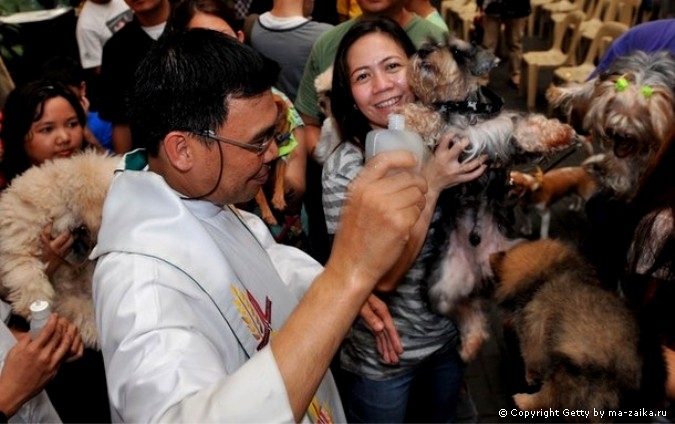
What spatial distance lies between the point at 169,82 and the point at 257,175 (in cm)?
31

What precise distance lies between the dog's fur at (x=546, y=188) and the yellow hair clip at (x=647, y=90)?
203cm

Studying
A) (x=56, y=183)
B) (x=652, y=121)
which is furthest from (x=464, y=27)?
(x=56, y=183)

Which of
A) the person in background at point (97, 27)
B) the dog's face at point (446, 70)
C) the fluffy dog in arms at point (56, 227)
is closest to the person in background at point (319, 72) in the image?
the dog's face at point (446, 70)

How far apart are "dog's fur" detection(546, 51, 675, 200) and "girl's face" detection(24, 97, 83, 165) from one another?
2308mm

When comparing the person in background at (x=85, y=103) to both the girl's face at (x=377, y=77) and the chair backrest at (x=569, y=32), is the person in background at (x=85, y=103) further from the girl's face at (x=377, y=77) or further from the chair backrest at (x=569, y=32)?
the chair backrest at (x=569, y=32)

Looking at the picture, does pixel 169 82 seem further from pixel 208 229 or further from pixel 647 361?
pixel 647 361

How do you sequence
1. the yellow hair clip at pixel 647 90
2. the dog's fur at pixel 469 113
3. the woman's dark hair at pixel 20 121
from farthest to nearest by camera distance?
the woman's dark hair at pixel 20 121 → the yellow hair clip at pixel 647 90 → the dog's fur at pixel 469 113

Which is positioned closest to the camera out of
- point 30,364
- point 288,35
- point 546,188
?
point 30,364

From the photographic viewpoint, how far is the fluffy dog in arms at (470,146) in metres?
2.12

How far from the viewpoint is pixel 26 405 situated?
6.25 ft

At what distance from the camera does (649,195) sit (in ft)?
5.81

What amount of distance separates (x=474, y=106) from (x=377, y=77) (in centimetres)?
38

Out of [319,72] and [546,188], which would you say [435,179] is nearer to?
[319,72]

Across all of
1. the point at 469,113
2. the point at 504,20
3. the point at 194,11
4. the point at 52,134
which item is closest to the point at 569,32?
the point at 504,20
